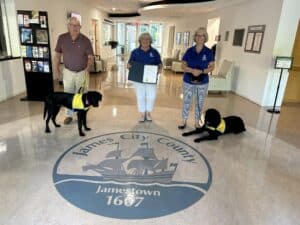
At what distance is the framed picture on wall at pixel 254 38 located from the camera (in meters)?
5.34

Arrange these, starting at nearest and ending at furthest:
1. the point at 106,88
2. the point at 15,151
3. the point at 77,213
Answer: the point at 77,213
the point at 15,151
the point at 106,88

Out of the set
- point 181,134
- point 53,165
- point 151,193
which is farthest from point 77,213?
point 181,134

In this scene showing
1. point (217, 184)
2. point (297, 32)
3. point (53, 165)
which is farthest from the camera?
point (297, 32)

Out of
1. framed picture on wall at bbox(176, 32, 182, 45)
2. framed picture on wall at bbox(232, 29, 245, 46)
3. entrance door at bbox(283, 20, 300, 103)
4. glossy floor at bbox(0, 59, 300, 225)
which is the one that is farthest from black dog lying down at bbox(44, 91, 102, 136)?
framed picture on wall at bbox(176, 32, 182, 45)

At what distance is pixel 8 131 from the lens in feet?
11.1

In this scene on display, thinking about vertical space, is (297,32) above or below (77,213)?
above

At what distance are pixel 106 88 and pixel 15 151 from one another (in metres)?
3.77

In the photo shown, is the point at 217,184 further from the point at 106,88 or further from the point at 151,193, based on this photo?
the point at 106,88

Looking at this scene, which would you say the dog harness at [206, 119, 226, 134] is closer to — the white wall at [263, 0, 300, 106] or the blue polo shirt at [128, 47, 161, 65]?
the blue polo shirt at [128, 47, 161, 65]

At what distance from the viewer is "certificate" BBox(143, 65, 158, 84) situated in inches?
138

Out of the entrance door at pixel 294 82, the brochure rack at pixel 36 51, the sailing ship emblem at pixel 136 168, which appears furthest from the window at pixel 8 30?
the entrance door at pixel 294 82

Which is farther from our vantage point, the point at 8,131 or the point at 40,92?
the point at 40,92

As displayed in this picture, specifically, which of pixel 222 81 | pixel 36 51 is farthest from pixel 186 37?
pixel 36 51

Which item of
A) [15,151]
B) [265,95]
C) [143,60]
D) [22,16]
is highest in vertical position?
[22,16]
